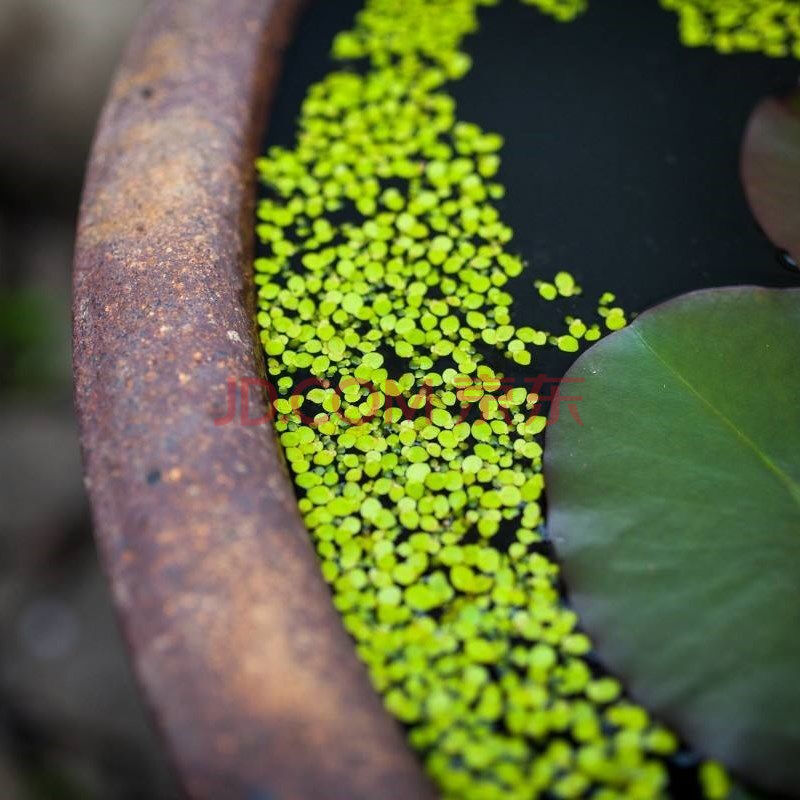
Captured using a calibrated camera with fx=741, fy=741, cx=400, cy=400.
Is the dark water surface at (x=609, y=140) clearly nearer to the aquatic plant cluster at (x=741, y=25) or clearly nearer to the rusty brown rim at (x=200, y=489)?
the aquatic plant cluster at (x=741, y=25)

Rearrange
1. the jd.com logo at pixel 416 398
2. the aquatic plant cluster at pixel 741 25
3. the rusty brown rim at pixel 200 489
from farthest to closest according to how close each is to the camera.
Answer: the aquatic plant cluster at pixel 741 25
the jd.com logo at pixel 416 398
the rusty brown rim at pixel 200 489

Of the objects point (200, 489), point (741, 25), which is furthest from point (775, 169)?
point (200, 489)

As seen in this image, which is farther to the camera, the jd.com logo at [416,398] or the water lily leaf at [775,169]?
the water lily leaf at [775,169]

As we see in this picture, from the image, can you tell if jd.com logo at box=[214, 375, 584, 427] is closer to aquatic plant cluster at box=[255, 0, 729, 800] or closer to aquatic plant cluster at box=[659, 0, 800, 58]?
aquatic plant cluster at box=[255, 0, 729, 800]

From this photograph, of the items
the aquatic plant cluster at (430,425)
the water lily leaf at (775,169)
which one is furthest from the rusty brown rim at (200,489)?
the water lily leaf at (775,169)

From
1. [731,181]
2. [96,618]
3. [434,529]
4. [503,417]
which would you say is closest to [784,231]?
[731,181]

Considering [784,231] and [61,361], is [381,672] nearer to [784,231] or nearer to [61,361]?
[784,231]
